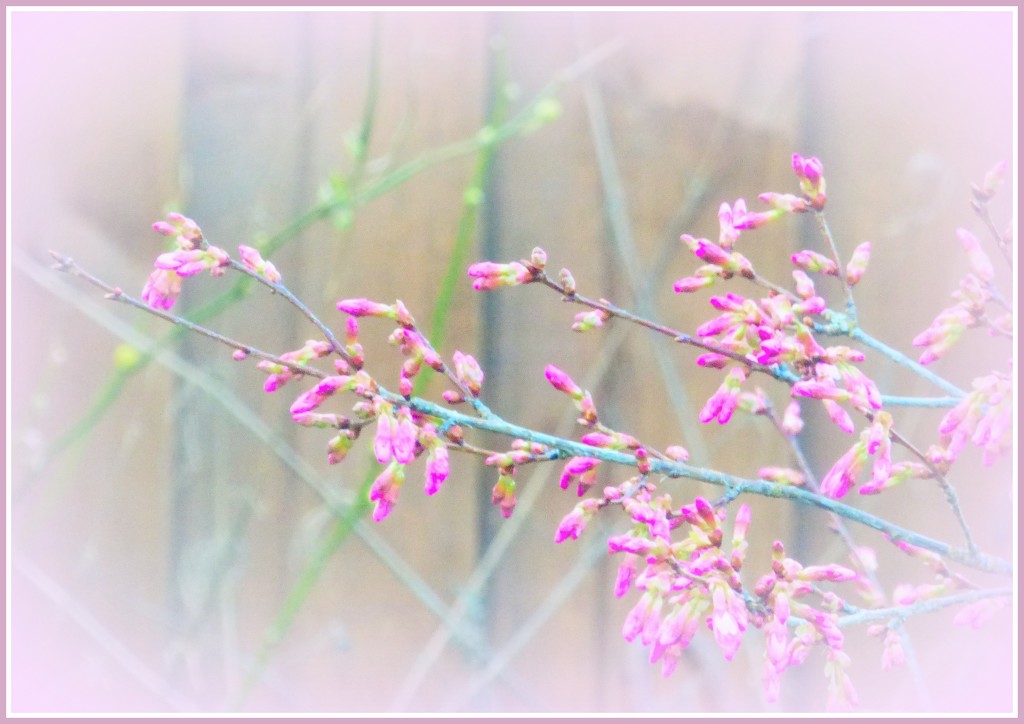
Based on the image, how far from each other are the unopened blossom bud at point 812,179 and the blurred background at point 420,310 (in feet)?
1.18

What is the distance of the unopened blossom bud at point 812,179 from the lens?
391 millimetres

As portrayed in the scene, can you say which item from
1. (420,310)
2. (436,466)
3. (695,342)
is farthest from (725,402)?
(420,310)

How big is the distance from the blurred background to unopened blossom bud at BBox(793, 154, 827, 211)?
0.36 m

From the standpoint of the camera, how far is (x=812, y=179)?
15.5 inches

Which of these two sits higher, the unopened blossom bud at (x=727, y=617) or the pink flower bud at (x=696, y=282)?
the pink flower bud at (x=696, y=282)

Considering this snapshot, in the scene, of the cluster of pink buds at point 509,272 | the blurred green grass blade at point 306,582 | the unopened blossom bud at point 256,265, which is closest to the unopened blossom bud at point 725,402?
the cluster of pink buds at point 509,272

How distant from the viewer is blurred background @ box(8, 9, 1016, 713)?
761 mm

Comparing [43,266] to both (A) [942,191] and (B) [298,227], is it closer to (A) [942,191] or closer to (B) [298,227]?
(B) [298,227]

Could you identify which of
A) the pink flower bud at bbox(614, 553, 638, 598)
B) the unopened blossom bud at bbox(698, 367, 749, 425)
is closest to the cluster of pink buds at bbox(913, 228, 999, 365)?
the unopened blossom bud at bbox(698, 367, 749, 425)

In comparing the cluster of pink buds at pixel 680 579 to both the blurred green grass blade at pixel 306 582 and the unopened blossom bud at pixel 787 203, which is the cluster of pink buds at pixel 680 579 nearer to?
the unopened blossom bud at pixel 787 203

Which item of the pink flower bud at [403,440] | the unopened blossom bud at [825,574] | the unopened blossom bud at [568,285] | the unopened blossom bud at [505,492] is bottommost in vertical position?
the unopened blossom bud at [825,574]

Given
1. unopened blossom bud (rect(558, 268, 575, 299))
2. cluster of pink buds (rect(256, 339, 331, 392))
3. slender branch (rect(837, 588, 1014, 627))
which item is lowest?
slender branch (rect(837, 588, 1014, 627))

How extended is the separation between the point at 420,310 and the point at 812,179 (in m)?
0.49

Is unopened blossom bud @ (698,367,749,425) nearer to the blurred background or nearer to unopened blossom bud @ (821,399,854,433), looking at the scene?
unopened blossom bud @ (821,399,854,433)
